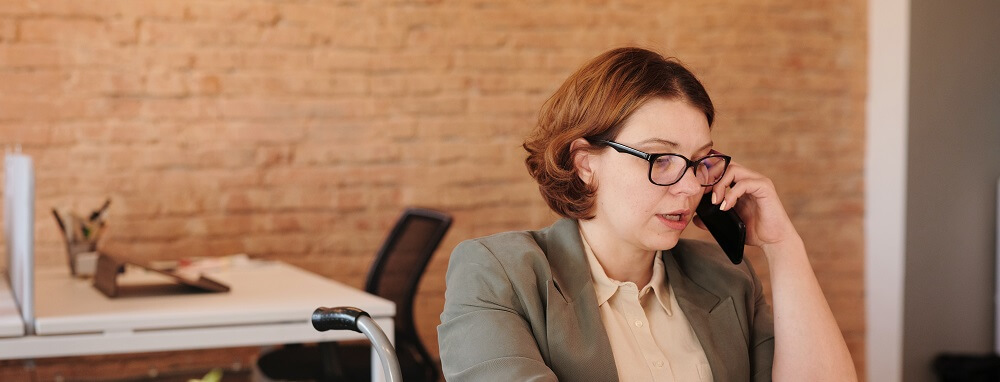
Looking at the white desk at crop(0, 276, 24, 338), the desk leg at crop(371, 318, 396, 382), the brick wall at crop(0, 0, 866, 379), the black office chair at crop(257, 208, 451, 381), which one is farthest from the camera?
the brick wall at crop(0, 0, 866, 379)

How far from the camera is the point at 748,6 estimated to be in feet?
14.4

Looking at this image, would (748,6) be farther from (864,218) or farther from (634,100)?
(634,100)

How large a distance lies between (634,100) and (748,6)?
10.2 ft

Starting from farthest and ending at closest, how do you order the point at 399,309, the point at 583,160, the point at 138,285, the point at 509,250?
the point at 399,309
the point at 138,285
the point at 583,160
the point at 509,250

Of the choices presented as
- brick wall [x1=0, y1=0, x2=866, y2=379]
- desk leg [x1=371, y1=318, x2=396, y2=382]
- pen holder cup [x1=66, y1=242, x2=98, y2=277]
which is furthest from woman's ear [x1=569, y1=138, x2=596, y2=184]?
brick wall [x1=0, y1=0, x2=866, y2=379]

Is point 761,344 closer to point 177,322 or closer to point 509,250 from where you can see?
point 509,250

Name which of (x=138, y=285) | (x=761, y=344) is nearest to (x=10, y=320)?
(x=138, y=285)

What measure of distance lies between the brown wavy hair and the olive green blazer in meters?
0.06

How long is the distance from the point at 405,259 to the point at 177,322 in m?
1.08

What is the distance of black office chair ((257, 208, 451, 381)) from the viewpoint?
3.09m

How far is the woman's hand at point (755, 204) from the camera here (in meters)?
1.58

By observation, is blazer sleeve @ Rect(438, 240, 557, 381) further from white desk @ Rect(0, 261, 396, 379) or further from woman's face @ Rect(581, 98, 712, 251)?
white desk @ Rect(0, 261, 396, 379)

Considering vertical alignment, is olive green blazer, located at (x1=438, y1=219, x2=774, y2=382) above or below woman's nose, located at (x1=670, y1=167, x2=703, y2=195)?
below

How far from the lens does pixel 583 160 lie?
1.54 m
